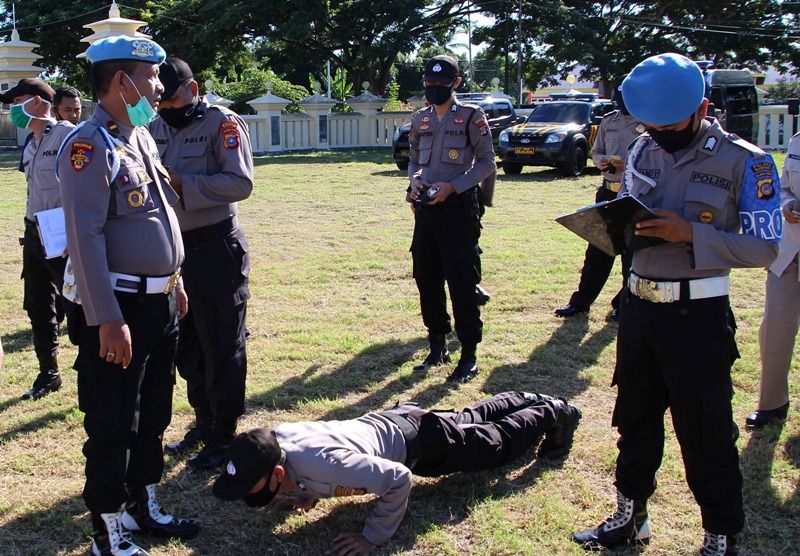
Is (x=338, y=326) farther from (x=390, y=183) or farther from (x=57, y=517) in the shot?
(x=390, y=183)

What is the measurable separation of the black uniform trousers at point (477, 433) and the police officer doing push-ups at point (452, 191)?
1260mm

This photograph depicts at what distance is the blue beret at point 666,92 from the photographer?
2.85m

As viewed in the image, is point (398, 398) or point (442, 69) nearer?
point (398, 398)

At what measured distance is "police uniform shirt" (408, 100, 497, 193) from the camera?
213 inches

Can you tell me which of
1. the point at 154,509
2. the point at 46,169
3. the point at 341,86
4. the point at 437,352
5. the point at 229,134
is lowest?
the point at 154,509

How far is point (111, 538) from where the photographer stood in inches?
129

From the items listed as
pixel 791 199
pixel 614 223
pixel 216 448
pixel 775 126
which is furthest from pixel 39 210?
pixel 775 126

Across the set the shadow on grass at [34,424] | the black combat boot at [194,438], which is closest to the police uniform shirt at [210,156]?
the black combat boot at [194,438]

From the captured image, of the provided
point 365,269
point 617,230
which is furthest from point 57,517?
point 365,269

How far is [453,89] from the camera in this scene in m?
5.45

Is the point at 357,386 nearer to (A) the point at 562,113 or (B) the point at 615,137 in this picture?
(B) the point at 615,137

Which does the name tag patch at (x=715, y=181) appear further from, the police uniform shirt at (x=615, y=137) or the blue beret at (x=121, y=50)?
the police uniform shirt at (x=615, y=137)

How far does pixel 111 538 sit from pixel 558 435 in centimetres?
226

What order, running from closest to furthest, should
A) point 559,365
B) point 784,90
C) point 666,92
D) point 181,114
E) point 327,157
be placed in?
point 666,92, point 181,114, point 559,365, point 327,157, point 784,90
